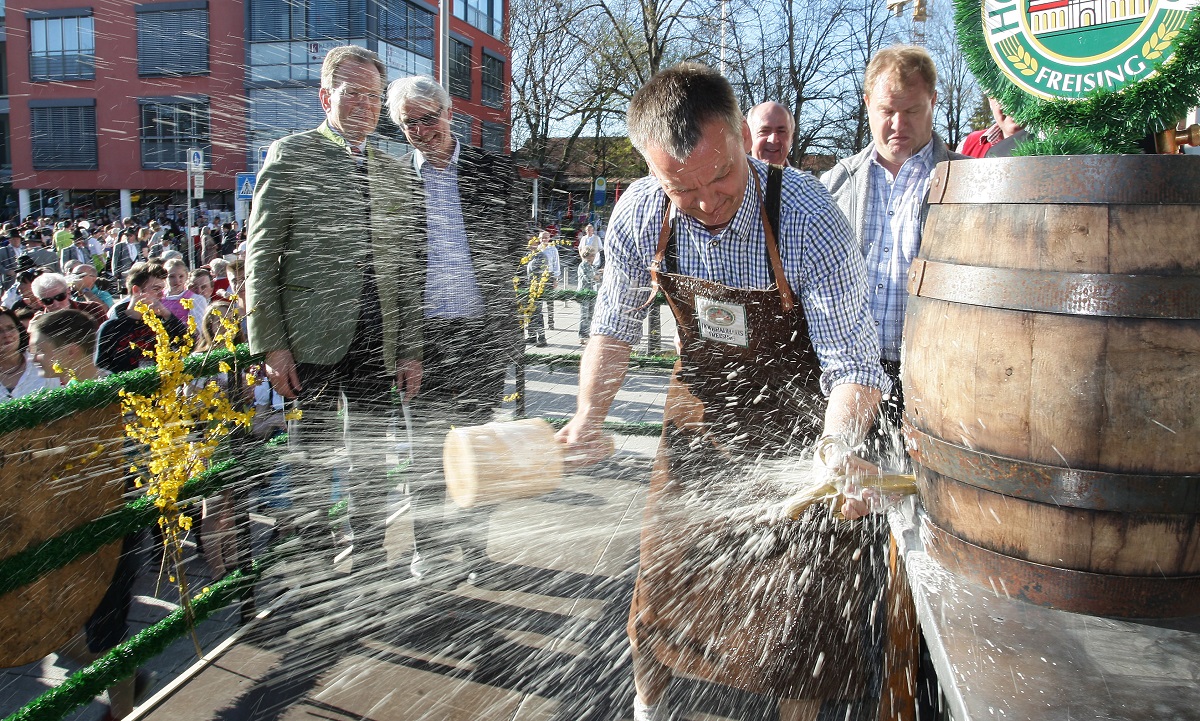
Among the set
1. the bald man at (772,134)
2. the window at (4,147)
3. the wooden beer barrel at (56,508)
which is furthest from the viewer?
the window at (4,147)

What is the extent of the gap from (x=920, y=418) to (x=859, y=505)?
28 centimetres

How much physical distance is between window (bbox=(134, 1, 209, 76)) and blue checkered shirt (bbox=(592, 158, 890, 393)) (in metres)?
35.9

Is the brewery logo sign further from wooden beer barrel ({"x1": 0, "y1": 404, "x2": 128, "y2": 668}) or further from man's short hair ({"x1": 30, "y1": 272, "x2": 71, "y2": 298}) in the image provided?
man's short hair ({"x1": 30, "y1": 272, "x2": 71, "y2": 298})

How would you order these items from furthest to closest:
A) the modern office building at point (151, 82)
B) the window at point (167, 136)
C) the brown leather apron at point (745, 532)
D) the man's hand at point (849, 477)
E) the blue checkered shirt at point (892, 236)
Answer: the window at point (167, 136), the modern office building at point (151, 82), the blue checkered shirt at point (892, 236), the brown leather apron at point (745, 532), the man's hand at point (849, 477)

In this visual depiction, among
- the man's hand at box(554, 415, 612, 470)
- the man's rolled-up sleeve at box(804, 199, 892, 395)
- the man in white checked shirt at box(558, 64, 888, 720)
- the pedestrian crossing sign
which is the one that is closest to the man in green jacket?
the man in white checked shirt at box(558, 64, 888, 720)

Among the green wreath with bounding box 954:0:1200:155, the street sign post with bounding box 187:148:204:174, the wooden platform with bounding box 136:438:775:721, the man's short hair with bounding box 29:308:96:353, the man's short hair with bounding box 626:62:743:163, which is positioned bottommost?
the wooden platform with bounding box 136:438:775:721

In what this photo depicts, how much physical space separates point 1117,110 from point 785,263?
92 centimetres

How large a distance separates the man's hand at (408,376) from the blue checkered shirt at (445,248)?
0.23 meters

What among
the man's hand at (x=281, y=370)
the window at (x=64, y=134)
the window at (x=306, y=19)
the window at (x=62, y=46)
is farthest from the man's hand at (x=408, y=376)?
the window at (x=64, y=134)

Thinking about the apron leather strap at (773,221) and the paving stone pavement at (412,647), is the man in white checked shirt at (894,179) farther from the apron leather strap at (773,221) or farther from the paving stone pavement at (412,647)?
the paving stone pavement at (412,647)

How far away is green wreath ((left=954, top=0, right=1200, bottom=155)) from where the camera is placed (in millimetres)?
1438

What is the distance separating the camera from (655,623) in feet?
7.70

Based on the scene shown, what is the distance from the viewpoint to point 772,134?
13.0 ft

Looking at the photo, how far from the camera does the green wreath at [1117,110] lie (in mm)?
1438
